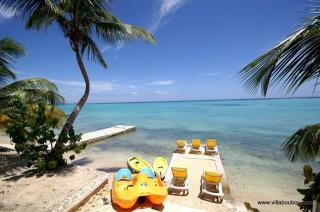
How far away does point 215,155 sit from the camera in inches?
405

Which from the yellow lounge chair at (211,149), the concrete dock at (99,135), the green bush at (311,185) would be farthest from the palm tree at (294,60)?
the concrete dock at (99,135)

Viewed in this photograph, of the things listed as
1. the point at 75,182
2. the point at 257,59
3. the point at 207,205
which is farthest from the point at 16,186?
the point at 257,59

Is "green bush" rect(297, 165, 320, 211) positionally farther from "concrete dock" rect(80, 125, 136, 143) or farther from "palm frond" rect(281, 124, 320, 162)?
"concrete dock" rect(80, 125, 136, 143)

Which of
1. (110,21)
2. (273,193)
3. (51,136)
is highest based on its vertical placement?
(110,21)

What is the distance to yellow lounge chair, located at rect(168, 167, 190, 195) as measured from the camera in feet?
19.7

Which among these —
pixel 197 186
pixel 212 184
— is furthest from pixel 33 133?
pixel 212 184

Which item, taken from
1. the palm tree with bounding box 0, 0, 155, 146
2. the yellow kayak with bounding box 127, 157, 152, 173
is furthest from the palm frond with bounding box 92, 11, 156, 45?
the yellow kayak with bounding box 127, 157, 152, 173

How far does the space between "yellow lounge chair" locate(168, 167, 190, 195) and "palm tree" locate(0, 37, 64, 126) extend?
5.20 meters

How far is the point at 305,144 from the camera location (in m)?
2.29

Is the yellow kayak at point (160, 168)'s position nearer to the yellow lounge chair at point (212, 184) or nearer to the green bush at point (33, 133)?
the yellow lounge chair at point (212, 184)

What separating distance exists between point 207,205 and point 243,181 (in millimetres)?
3536

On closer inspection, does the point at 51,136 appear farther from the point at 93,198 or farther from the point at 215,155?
the point at 215,155

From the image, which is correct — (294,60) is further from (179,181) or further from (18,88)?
(18,88)

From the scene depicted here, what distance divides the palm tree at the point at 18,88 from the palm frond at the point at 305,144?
7.60 meters
